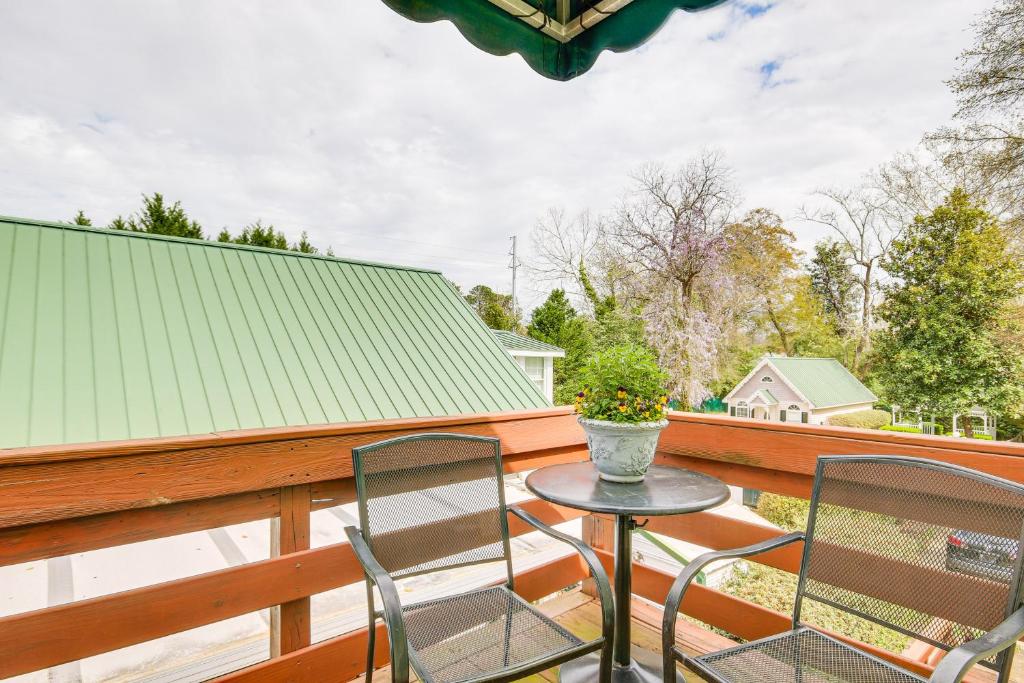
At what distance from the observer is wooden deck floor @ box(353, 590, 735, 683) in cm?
172

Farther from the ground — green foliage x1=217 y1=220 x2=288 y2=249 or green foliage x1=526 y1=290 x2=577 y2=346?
green foliage x1=217 y1=220 x2=288 y2=249

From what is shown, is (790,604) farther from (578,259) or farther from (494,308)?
(494,308)

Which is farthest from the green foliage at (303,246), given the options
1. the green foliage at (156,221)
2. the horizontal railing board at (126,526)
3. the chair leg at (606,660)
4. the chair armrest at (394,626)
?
the chair leg at (606,660)

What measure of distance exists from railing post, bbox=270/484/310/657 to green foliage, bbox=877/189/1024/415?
40.8 feet

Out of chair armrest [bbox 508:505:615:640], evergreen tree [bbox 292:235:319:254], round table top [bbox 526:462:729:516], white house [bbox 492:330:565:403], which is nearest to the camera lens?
chair armrest [bbox 508:505:615:640]

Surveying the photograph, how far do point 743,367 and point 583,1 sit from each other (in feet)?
49.4

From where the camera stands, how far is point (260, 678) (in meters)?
1.40

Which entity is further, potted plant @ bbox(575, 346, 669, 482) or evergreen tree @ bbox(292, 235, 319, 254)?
evergreen tree @ bbox(292, 235, 319, 254)

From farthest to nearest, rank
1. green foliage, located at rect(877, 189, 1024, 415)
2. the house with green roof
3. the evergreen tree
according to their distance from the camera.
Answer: the evergreen tree, the house with green roof, green foliage, located at rect(877, 189, 1024, 415)

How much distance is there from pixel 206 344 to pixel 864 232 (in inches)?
629

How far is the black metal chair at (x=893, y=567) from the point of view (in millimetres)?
1060

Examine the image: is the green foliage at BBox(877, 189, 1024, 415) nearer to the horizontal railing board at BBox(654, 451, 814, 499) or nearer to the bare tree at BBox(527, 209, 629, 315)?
the bare tree at BBox(527, 209, 629, 315)

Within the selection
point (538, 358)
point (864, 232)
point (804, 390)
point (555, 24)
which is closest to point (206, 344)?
point (555, 24)

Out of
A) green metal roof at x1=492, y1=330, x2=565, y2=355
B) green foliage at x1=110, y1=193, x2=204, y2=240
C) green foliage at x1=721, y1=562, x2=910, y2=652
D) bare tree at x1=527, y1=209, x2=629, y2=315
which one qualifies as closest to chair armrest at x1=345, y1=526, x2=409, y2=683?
green foliage at x1=721, y1=562, x2=910, y2=652
